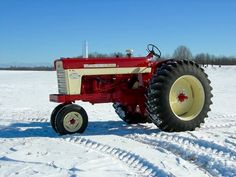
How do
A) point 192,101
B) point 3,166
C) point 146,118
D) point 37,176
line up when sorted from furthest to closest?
1. point 146,118
2. point 192,101
3. point 3,166
4. point 37,176

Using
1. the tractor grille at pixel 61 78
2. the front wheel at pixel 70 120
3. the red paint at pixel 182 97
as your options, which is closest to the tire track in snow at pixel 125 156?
the front wheel at pixel 70 120

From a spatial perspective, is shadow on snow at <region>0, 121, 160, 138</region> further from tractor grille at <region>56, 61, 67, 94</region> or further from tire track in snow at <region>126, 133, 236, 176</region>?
tractor grille at <region>56, 61, 67, 94</region>

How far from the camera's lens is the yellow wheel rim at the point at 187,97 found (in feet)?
30.2

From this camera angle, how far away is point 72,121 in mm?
8602

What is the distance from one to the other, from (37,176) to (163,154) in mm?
2069

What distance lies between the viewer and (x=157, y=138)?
802cm

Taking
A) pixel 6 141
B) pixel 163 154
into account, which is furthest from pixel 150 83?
pixel 6 141

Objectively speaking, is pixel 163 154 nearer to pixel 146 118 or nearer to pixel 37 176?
pixel 37 176

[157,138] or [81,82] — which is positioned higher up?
[81,82]

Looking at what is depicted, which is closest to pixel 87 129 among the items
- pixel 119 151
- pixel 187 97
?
pixel 187 97

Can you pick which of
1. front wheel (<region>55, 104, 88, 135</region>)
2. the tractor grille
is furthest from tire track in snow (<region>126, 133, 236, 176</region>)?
the tractor grille

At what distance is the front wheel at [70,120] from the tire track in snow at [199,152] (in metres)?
1.02

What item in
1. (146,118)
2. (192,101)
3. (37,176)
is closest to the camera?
(37,176)

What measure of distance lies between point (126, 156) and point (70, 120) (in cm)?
225
